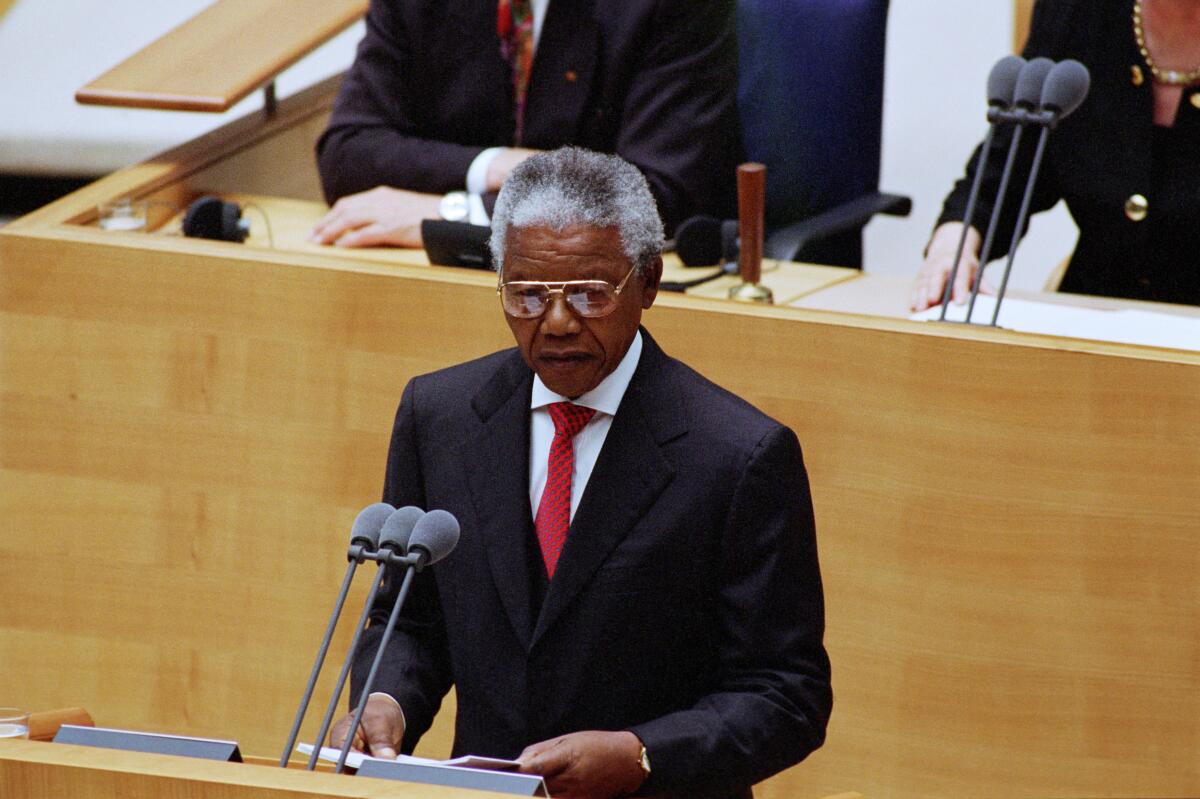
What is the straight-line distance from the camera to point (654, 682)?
1.95m

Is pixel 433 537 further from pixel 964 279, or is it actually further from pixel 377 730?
pixel 964 279

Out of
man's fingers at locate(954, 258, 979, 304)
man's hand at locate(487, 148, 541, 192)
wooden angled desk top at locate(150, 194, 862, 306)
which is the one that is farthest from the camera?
man's hand at locate(487, 148, 541, 192)

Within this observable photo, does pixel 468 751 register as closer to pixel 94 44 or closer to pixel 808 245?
pixel 808 245

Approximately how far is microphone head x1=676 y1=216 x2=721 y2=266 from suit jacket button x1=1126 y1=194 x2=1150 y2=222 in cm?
69

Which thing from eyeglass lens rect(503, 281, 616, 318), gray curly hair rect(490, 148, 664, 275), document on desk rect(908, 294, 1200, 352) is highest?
gray curly hair rect(490, 148, 664, 275)

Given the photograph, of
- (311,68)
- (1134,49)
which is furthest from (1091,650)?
(311,68)

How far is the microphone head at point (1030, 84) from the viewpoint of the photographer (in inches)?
95.0

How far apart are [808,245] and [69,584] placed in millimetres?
1535

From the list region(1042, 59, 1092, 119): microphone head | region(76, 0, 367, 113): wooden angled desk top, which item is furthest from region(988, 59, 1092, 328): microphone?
region(76, 0, 367, 113): wooden angled desk top

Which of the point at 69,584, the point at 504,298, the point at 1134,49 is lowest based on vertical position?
the point at 69,584

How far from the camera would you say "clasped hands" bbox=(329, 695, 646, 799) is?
177cm

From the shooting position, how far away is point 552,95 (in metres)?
3.43

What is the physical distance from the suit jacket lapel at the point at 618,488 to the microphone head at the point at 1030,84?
775 millimetres

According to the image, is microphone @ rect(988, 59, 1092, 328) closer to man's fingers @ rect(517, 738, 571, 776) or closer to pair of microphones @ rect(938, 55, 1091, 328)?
pair of microphones @ rect(938, 55, 1091, 328)
